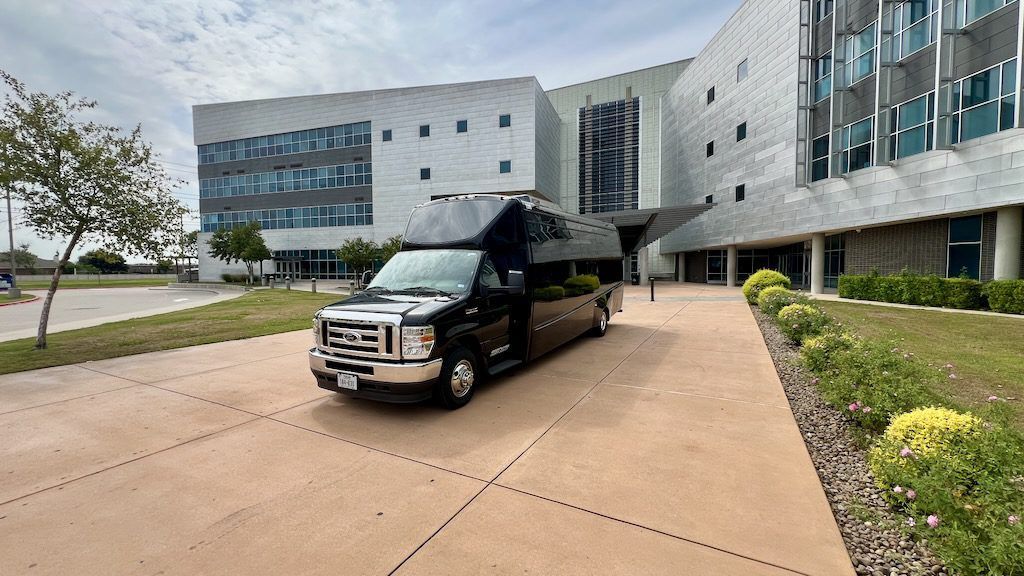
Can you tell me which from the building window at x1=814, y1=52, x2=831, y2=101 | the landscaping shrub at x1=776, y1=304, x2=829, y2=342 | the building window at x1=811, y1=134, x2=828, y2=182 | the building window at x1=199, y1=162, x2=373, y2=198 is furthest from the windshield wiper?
the building window at x1=199, y1=162, x2=373, y2=198

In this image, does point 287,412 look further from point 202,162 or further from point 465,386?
point 202,162

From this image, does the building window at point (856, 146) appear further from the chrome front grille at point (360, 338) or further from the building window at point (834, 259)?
the chrome front grille at point (360, 338)

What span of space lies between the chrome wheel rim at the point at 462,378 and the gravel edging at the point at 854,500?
3814 millimetres

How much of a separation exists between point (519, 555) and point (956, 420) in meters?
3.29

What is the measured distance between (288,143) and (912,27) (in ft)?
172

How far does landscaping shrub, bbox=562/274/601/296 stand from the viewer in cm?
825

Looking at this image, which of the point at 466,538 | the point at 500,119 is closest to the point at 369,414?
the point at 466,538

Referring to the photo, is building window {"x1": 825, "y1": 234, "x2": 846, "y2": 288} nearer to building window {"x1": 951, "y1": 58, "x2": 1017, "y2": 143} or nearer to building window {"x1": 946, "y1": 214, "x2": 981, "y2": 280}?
building window {"x1": 946, "y1": 214, "x2": 981, "y2": 280}

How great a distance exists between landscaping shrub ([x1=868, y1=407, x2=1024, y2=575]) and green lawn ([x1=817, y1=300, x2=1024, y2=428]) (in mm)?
2509

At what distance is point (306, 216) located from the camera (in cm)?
4816

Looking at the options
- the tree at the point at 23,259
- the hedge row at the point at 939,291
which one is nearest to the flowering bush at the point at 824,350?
the hedge row at the point at 939,291

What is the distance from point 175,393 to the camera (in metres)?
6.22

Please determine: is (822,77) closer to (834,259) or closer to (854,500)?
(834,259)

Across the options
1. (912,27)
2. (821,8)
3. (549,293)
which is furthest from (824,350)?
(821,8)
